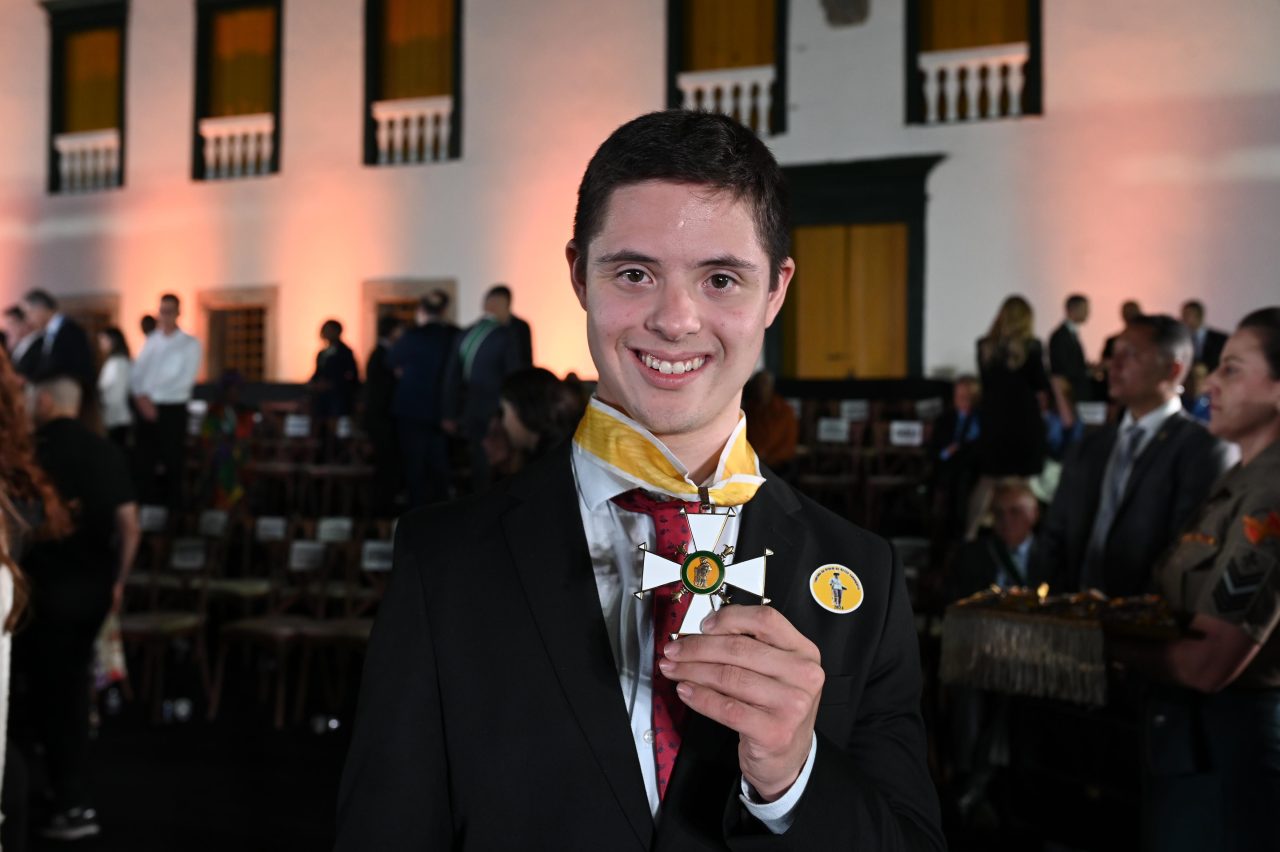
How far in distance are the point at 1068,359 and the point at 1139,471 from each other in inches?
268

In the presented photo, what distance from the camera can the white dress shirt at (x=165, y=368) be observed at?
926 cm

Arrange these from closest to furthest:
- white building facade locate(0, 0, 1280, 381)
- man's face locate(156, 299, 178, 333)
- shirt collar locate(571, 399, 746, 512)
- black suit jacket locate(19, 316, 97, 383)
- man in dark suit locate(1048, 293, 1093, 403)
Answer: shirt collar locate(571, 399, 746, 512) → black suit jacket locate(19, 316, 97, 383) → man's face locate(156, 299, 178, 333) → man in dark suit locate(1048, 293, 1093, 403) → white building facade locate(0, 0, 1280, 381)

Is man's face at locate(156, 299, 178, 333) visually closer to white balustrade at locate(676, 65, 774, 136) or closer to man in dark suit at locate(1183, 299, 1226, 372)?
white balustrade at locate(676, 65, 774, 136)

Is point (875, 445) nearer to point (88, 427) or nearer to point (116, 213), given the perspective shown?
point (88, 427)

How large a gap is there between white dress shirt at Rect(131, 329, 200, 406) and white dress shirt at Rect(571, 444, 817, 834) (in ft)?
28.3

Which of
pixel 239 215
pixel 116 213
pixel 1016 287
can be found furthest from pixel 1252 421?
pixel 116 213

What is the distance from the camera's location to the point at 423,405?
824 cm

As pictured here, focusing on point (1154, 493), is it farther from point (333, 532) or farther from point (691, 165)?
point (333, 532)

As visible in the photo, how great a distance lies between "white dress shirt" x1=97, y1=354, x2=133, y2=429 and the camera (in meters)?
9.88

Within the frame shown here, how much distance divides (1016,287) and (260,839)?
8896mm

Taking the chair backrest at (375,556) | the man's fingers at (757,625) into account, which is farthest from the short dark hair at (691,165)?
the chair backrest at (375,556)

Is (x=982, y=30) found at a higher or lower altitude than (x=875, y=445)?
higher

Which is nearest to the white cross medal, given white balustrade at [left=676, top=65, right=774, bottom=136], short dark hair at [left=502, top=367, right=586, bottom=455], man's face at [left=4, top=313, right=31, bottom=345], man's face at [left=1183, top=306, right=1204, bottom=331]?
short dark hair at [left=502, top=367, right=586, bottom=455]

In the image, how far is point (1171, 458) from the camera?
331 centimetres
